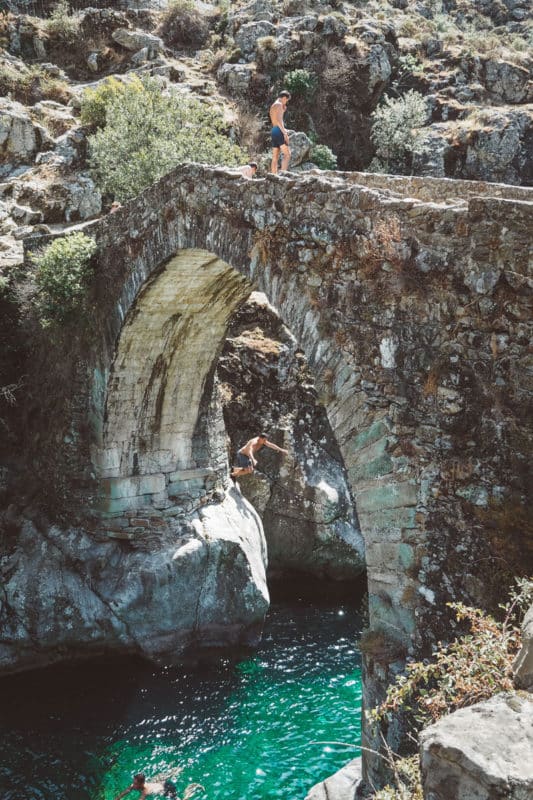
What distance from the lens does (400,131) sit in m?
22.3

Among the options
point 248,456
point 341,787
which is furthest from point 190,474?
point 341,787

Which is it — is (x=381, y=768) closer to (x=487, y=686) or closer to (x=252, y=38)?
(x=487, y=686)

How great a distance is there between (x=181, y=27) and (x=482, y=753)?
97.6 ft

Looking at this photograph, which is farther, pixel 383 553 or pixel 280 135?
pixel 280 135

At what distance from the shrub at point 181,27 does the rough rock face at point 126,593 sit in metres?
23.1

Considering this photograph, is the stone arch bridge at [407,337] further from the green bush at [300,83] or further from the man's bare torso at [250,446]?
the green bush at [300,83]

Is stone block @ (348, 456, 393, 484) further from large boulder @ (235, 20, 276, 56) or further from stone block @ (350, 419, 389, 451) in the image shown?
large boulder @ (235, 20, 276, 56)

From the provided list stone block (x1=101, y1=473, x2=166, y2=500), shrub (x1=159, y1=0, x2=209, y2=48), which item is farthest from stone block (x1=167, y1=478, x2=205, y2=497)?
shrub (x1=159, y1=0, x2=209, y2=48)

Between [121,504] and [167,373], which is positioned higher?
[167,373]

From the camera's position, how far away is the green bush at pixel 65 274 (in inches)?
404

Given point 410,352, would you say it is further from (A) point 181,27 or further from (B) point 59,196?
(A) point 181,27

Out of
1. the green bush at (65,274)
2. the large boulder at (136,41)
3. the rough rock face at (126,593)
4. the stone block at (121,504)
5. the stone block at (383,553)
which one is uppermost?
the large boulder at (136,41)

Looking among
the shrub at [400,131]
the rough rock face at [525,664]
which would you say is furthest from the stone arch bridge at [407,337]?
the shrub at [400,131]

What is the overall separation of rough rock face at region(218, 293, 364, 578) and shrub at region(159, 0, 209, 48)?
18.5 metres
